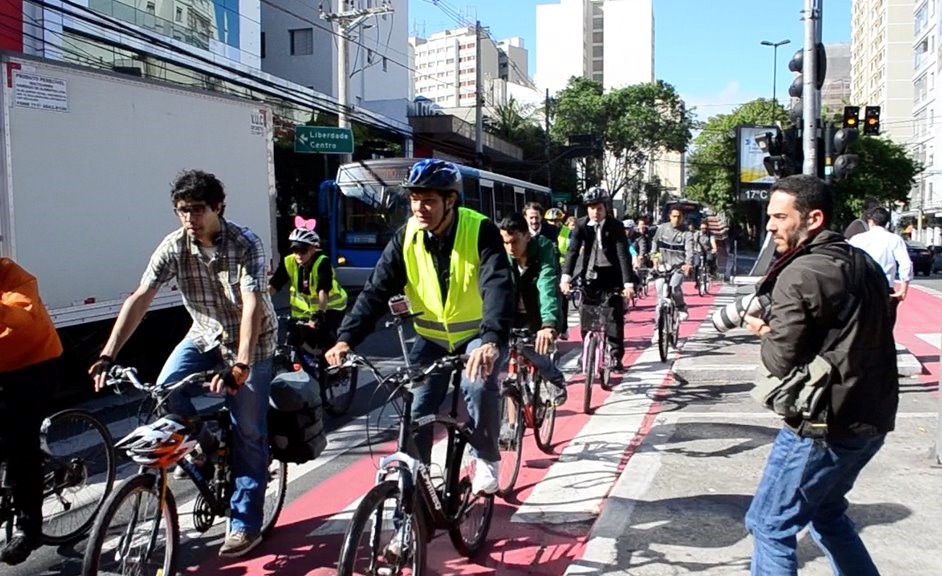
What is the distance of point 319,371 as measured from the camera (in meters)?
7.41

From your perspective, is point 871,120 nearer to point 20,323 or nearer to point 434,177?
point 434,177

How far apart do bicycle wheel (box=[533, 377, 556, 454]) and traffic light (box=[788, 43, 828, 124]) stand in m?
7.87

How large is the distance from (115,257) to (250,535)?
555 cm

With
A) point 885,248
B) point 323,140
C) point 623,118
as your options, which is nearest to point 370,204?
point 323,140

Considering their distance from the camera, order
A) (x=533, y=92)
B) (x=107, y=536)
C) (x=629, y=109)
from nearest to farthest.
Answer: (x=107, y=536) → (x=629, y=109) → (x=533, y=92)

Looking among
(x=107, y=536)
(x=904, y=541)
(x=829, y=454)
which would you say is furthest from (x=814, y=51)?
(x=107, y=536)

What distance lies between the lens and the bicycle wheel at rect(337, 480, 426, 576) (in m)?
2.97

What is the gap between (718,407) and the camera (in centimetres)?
733

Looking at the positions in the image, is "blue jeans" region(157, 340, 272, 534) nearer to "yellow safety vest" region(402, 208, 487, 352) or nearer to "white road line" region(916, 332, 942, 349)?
"yellow safety vest" region(402, 208, 487, 352)

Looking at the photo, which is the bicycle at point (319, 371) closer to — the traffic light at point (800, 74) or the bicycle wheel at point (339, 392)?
the bicycle wheel at point (339, 392)

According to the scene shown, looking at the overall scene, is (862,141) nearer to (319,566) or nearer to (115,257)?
(115,257)

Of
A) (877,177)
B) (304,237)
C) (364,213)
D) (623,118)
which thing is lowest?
(304,237)

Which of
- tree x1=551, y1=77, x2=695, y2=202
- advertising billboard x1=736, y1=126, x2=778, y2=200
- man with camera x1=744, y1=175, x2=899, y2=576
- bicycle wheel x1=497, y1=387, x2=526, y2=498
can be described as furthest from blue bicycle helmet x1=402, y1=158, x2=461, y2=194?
tree x1=551, y1=77, x2=695, y2=202

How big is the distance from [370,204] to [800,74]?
909 cm
